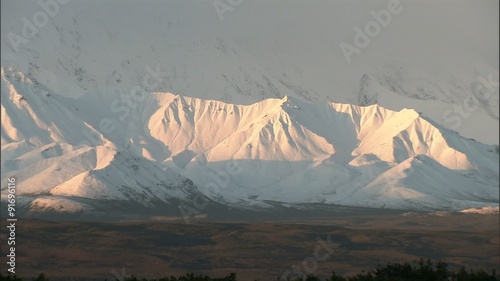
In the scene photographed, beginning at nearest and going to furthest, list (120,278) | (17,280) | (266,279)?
(17,280)
(120,278)
(266,279)

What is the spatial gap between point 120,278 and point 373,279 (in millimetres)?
77749

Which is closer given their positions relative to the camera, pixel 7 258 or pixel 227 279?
pixel 227 279

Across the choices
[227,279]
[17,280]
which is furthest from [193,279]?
[17,280]

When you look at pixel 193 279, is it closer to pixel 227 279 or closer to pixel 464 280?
pixel 227 279

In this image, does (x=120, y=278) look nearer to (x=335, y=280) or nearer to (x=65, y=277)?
(x=65, y=277)

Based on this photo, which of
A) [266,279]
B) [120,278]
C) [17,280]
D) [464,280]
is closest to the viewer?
[17,280]

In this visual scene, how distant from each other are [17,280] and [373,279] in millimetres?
34610

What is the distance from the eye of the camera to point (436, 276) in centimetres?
10769

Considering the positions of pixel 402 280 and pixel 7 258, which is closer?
pixel 402 280

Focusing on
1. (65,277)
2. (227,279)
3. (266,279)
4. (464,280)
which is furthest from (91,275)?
(464,280)

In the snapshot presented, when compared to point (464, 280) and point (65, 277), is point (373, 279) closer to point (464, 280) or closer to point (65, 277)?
point (464, 280)

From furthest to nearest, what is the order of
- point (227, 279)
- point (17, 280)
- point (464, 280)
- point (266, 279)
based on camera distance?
point (266, 279), point (227, 279), point (464, 280), point (17, 280)

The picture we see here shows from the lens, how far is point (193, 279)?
108 m

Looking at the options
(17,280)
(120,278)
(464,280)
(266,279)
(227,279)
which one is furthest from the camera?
(266,279)
